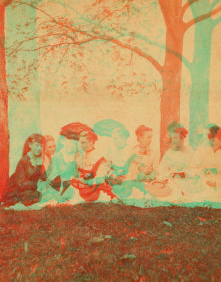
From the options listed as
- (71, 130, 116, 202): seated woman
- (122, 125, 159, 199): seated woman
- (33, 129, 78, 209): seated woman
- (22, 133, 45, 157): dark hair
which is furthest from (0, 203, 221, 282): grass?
(22, 133, 45, 157): dark hair

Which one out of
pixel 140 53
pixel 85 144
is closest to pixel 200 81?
pixel 140 53

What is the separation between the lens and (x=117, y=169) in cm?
573

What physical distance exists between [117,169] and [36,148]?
207cm

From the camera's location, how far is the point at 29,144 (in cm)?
571

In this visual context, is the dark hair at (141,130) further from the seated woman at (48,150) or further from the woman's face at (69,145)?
the seated woman at (48,150)

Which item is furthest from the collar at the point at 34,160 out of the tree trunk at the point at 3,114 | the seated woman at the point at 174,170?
the seated woman at the point at 174,170

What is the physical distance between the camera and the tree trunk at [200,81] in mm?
5637

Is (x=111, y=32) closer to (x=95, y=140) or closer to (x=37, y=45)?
(x=37, y=45)

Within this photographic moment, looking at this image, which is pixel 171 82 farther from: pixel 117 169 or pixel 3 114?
pixel 3 114

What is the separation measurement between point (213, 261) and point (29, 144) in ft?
14.8

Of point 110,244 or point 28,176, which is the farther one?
point 28,176

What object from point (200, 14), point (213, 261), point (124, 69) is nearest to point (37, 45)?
point (124, 69)

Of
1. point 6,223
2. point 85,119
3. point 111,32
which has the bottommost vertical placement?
point 6,223

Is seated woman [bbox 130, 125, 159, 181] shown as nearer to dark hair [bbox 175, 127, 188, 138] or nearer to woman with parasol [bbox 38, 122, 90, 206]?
dark hair [bbox 175, 127, 188, 138]
